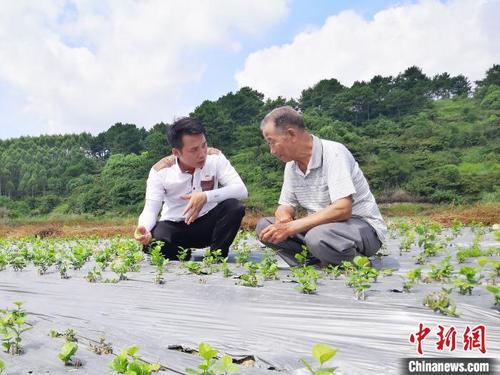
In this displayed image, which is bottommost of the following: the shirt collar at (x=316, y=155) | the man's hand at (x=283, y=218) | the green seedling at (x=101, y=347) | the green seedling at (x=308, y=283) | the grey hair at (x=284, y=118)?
the green seedling at (x=101, y=347)

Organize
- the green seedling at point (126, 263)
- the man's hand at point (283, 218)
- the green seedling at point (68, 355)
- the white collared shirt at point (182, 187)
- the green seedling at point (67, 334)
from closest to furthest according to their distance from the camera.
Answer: the green seedling at point (68, 355) < the green seedling at point (67, 334) < the green seedling at point (126, 263) < the man's hand at point (283, 218) < the white collared shirt at point (182, 187)

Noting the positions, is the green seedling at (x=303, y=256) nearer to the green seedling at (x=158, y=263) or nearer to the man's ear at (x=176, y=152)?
the green seedling at (x=158, y=263)

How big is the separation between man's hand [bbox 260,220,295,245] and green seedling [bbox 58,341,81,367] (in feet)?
5.71

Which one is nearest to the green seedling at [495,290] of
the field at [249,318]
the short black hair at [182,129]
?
the field at [249,318]

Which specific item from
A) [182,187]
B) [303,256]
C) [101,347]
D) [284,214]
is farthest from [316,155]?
[101,347]

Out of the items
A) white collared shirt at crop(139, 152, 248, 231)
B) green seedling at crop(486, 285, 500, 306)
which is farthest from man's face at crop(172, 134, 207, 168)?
green seedling at crop(486, 285, 500, 306)

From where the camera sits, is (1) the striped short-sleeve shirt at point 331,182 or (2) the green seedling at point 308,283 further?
(1) the striped short-sleeve shirt at point 331,182

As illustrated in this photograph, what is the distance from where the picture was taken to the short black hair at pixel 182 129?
3762mm

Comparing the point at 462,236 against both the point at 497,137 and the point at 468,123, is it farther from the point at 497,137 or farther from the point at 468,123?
the point at 468,123

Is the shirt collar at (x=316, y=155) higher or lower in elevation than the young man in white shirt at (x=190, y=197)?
higher

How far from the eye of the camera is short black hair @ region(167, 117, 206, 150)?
3762mm

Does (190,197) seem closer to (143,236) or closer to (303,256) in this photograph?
(143,236)

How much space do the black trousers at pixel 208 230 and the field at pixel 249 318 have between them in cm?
58

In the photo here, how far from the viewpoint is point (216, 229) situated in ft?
13.5
